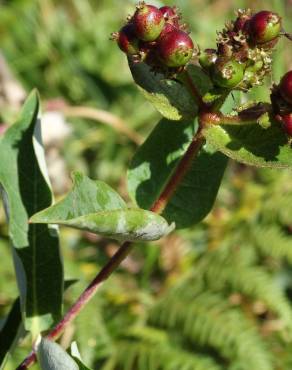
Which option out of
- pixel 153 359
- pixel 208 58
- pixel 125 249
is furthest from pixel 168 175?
pixel 153 359

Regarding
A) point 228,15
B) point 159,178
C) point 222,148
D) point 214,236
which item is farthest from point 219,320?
point 228,15

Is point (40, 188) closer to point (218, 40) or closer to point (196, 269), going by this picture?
point (218, 40)

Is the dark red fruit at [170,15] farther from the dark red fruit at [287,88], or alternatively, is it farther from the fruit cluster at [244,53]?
the dark red fruit at [287,88]

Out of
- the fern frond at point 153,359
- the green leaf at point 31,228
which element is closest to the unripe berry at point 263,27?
the green leaf at point 31,228

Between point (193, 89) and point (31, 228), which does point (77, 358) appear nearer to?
point (31, 228)

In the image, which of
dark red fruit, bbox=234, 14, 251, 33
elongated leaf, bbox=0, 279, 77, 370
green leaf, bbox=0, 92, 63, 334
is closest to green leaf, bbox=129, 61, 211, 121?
dark red fruit, bbox=234, 14, 251, 33

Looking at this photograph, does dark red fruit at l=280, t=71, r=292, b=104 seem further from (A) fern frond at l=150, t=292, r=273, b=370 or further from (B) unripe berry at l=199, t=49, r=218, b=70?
(A) fern frond at l=150, t=292, r=273, b=370
